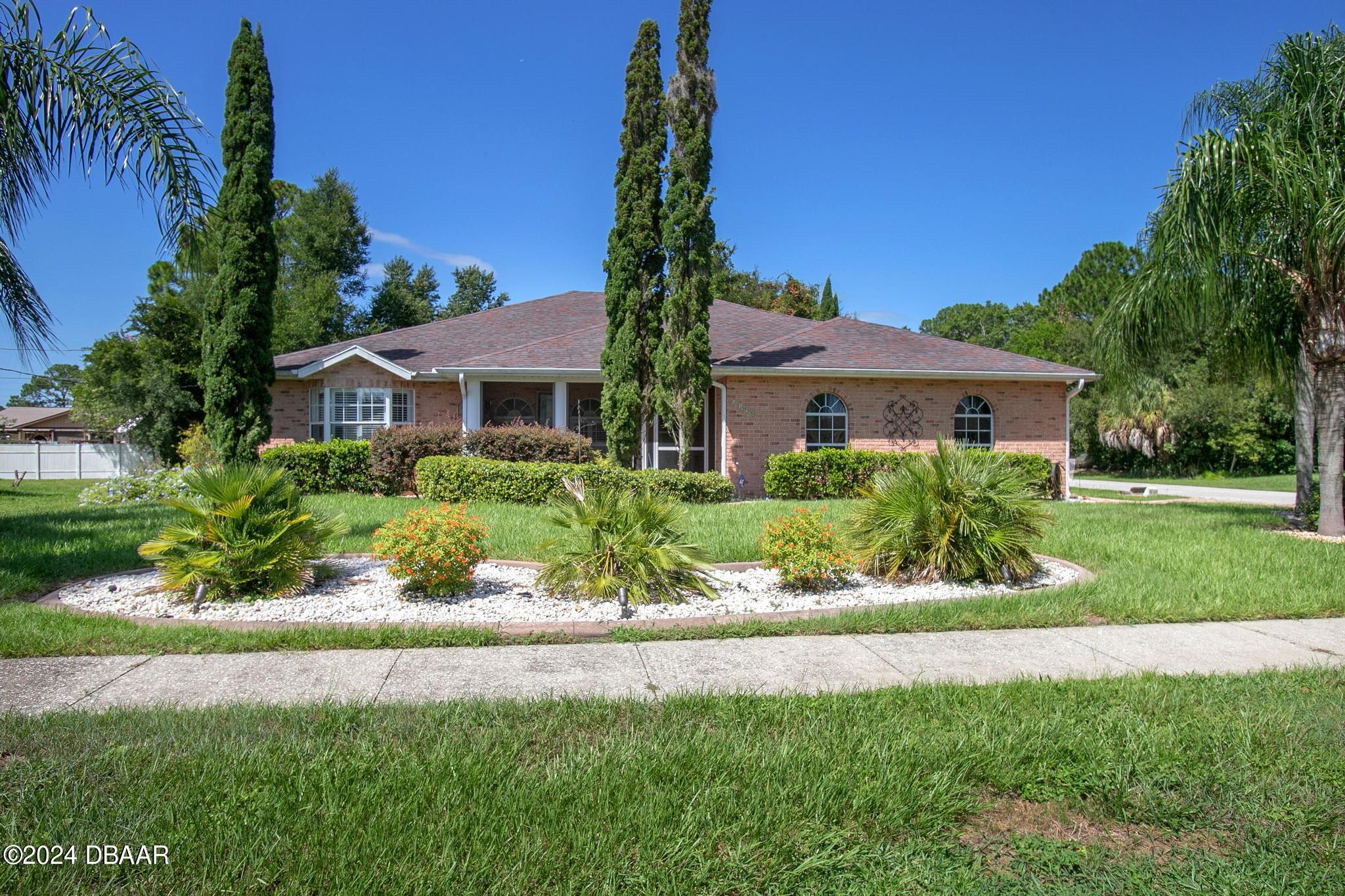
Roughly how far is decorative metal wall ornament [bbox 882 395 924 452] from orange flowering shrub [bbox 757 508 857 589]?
1151 cm

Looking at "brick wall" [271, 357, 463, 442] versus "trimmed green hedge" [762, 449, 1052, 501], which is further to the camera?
"brick wall" [271, 357, 463, 442]

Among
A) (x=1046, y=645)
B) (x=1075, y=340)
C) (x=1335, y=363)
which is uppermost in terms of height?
(x=1075, y=340)

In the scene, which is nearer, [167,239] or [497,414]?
[167,239]

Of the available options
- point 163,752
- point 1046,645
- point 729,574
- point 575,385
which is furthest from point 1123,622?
point 575,385

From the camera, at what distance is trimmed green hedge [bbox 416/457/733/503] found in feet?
48.1

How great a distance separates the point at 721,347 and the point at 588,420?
12.7ft

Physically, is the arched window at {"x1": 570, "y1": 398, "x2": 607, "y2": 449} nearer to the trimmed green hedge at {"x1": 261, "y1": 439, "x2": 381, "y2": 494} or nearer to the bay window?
the bay window

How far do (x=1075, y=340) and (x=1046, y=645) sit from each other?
41918mm

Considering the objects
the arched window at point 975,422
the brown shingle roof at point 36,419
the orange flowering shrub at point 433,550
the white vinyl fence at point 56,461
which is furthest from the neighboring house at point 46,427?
the orange flowering shrub at point 433,550

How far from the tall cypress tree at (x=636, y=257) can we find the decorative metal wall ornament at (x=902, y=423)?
231 inches

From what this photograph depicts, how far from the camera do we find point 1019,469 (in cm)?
876

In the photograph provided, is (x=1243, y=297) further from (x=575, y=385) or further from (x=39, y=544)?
(x=39, y=544)

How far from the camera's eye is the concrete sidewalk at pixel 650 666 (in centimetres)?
479

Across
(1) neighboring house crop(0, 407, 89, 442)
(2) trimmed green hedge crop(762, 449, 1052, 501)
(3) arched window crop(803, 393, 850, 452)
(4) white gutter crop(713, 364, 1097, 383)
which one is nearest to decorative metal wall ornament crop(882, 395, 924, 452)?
(4) white gutter crop(713, 364, 1097, 383)
